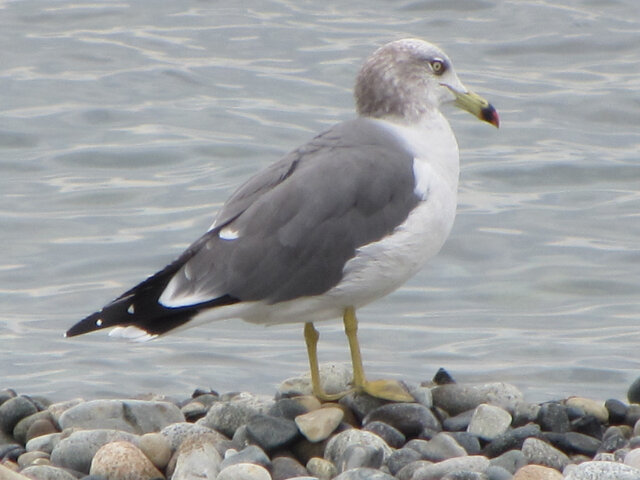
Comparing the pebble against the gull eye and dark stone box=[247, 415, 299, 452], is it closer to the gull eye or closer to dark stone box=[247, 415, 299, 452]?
dark stone box=[247, 415, 299, 452]

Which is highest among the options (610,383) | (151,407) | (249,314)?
(249,314)

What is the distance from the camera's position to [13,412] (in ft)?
18.9

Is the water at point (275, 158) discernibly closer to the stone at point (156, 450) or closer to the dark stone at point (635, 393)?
the dark stone at point (635, 393)

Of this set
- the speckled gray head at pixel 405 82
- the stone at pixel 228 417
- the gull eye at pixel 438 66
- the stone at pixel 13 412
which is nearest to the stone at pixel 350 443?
the stone at pixel 228 417

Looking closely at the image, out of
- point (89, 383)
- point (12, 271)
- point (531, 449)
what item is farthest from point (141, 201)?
point (531, 449)

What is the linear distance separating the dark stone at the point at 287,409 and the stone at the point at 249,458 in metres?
0.57

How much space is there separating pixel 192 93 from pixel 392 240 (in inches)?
285

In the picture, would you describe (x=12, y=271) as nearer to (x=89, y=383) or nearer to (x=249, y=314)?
(x=89, y=383)

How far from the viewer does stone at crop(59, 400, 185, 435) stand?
5.59 meters

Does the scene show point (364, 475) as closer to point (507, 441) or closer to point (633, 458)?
point (507, 441)

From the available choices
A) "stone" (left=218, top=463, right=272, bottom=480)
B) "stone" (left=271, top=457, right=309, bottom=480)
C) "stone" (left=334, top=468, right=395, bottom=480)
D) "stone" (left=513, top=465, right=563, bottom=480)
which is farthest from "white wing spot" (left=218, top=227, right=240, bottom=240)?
"stone" (left=513, top=465, right=563, bottom=480)

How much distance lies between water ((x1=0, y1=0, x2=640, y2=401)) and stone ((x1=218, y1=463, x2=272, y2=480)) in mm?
2681

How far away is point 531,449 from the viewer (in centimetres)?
491

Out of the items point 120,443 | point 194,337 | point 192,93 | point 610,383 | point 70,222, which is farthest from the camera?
point 192,93
